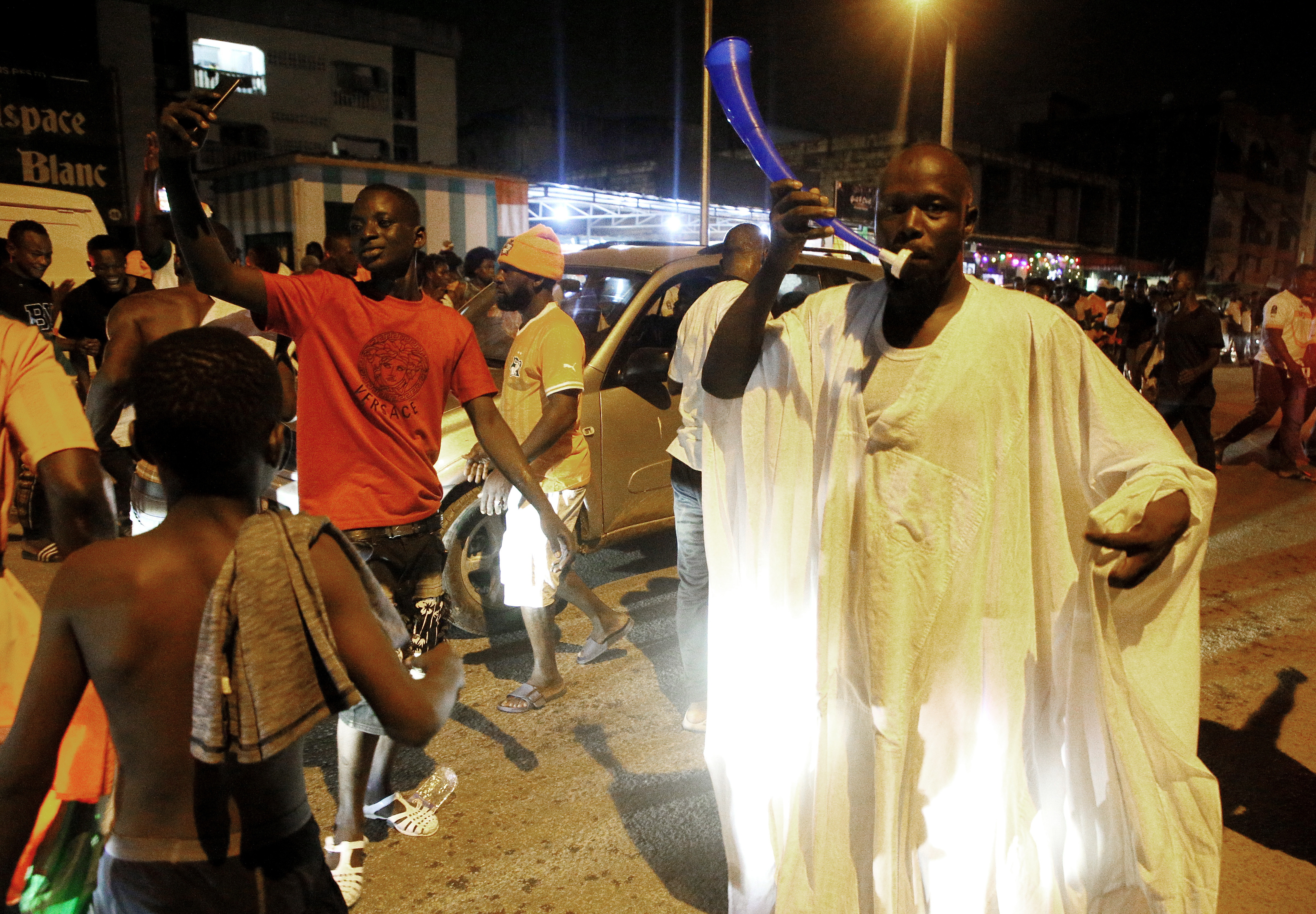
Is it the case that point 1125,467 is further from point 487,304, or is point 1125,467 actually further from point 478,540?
point 487,304

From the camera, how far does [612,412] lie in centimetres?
545

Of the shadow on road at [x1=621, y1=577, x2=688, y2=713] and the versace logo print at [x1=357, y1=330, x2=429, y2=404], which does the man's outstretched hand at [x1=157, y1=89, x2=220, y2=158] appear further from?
the shadow on road at [x1=621, y1=577, x2=688, y2=713]

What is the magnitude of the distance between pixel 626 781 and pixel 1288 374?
965 centimetres

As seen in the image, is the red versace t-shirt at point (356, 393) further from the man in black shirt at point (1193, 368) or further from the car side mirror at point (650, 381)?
the man in black shirt at point (1193, 368)

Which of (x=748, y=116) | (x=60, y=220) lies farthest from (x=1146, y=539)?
(x=60, y=220)

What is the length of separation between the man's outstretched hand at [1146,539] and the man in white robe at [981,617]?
81 millimetres

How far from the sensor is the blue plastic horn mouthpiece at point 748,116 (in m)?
2.25

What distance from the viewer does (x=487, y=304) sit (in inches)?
229

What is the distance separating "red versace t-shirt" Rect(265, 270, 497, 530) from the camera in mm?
2881

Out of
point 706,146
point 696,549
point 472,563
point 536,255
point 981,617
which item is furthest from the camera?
point 706,146

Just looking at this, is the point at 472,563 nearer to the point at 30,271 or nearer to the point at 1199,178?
the point at 30,271

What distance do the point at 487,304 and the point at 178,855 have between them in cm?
463

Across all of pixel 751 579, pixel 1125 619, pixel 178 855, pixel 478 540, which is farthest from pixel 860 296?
pixel 478 540

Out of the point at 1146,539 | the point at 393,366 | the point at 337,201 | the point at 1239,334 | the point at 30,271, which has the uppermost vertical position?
the point at 337,201
